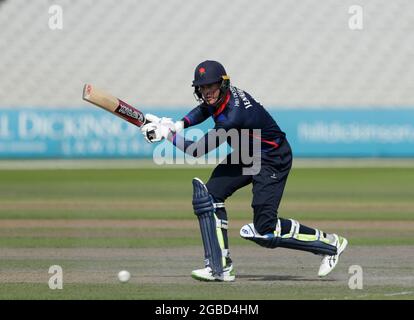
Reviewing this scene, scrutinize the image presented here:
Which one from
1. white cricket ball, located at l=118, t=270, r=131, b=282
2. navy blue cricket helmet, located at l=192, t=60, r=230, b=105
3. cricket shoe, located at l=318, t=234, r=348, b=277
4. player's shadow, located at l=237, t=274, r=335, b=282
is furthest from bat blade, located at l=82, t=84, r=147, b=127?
cricket shoe, located at l=318, t=234, r=348, b=277

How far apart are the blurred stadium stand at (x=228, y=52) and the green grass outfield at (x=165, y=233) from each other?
576 centimetres

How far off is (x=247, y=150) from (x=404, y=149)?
1817cm

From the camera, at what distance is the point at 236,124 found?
7758mm

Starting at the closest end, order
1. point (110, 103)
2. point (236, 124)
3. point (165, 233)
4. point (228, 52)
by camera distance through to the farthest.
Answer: point (236, 124) < point (110, 103) < point (165, 233) < point (228, 52)

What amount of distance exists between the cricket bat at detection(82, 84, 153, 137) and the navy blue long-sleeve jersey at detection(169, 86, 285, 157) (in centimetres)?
40

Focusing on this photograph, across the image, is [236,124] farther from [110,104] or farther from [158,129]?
[110,104]

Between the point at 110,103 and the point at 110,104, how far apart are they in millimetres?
14

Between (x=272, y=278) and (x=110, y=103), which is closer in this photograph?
(x=110, y=103)

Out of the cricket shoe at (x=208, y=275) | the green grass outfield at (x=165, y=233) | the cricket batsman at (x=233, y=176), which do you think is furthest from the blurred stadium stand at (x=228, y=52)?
the cricket shoe at (x=208, y=275)

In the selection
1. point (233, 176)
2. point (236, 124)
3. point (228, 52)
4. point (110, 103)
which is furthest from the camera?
point (228, 52)

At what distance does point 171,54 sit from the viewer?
2852 cm

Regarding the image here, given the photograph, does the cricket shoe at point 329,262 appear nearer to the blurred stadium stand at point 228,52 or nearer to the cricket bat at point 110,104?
the cricket bat at point 110,104

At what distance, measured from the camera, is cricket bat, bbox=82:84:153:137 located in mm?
7797

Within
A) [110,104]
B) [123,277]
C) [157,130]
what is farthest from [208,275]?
[110,104]
